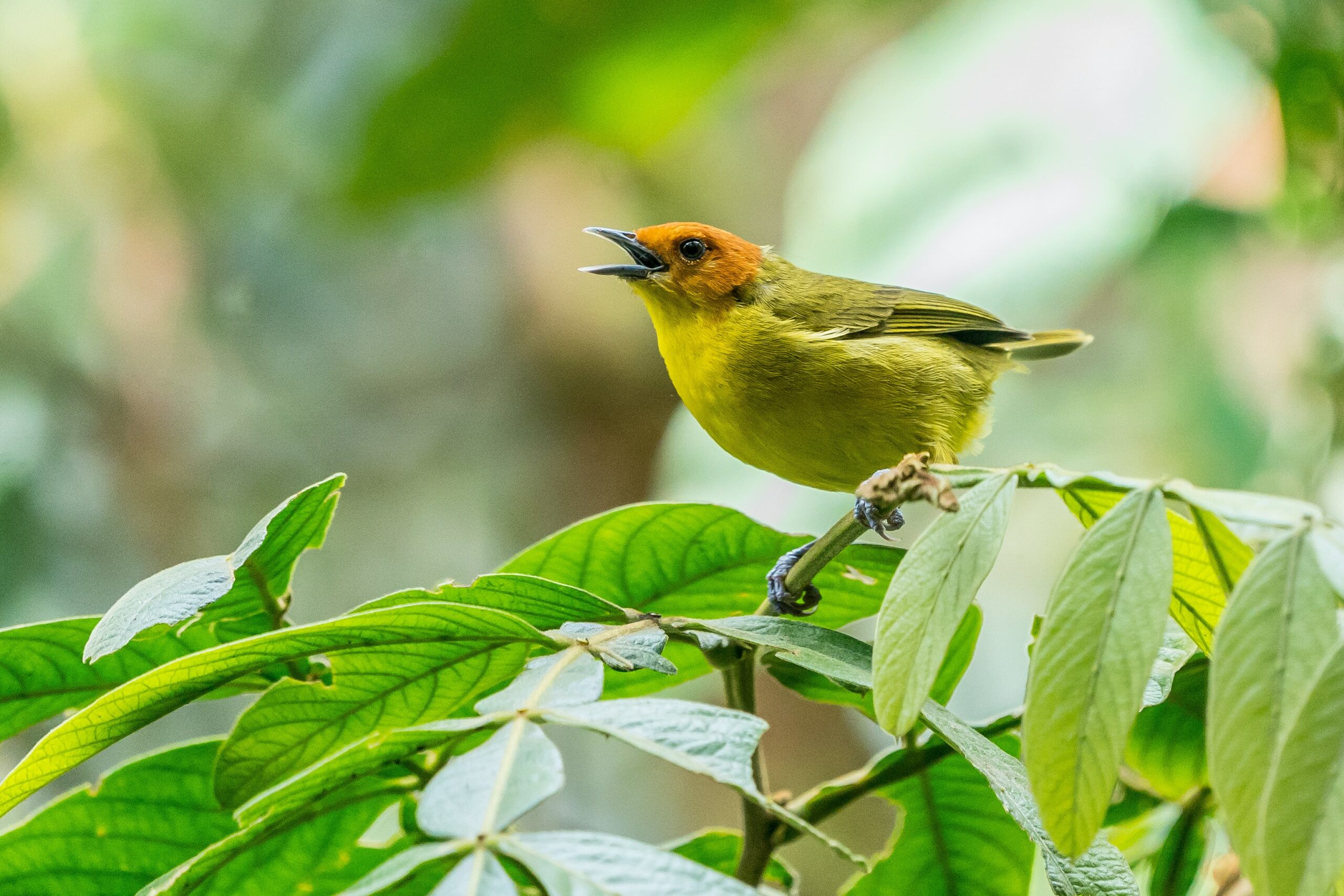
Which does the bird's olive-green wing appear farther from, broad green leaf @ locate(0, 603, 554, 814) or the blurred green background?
broad green leaf @ locate(0, 603, 554, 814)

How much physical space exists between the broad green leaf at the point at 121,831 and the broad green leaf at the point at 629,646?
497mm

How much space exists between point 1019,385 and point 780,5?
1.80 metres

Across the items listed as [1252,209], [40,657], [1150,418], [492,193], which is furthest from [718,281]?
[492,193]

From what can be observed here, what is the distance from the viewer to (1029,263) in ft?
11.1

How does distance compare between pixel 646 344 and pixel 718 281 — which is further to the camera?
pixel 646 344

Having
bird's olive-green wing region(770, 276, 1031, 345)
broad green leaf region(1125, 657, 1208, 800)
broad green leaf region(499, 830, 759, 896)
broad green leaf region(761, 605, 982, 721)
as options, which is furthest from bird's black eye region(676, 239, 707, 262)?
broad green leaf region(499, 830, 759, 896)

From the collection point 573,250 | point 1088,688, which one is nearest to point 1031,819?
point 1088,688

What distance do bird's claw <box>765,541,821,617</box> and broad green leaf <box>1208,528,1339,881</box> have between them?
53 cm

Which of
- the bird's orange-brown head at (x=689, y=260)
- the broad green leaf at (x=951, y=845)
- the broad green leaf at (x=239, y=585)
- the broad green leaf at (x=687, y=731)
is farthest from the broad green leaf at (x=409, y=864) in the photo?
the bird's orange-brown head at (x=689, y=260)

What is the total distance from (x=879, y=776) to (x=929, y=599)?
20.0 inches

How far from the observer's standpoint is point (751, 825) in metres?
1.19

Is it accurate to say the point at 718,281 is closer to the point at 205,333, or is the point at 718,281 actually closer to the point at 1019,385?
the point at 1019,385

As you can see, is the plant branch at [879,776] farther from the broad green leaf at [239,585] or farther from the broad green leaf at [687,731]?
the broad green leaf at [239,585]

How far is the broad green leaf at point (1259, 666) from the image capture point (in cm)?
73
